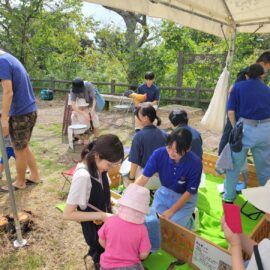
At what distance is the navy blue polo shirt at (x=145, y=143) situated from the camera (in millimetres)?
3119

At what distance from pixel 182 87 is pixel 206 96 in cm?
88

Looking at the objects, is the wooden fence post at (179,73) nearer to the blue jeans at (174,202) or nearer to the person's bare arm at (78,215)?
the blue jeans at (174,202)

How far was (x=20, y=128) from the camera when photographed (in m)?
3.31

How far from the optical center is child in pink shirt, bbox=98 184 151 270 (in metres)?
1.73

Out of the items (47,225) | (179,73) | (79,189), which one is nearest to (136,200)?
(79,189)

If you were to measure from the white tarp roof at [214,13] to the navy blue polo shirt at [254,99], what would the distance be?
4.51 feet

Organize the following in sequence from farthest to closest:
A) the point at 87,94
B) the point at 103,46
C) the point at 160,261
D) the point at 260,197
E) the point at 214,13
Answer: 1. the point at 103,46
2. the point at 87,94
3. the point at 214,13
4. the point at 160,261
5. the point at 260,197

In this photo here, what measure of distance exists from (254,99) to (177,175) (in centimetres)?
129

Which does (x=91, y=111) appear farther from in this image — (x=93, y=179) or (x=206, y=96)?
(x=206, y=96)

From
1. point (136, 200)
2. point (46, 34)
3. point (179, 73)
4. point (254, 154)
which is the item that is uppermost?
point (46, 34)

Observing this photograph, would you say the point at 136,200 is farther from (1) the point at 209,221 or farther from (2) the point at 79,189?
(1) the point at 209,221

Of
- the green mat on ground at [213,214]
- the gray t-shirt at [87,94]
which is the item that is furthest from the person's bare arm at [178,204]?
the gray t-shirt at [87,94]

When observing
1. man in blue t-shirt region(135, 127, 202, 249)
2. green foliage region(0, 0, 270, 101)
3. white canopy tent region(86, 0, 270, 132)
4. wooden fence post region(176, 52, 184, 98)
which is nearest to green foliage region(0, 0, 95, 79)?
green foliage region(0, 0, 270, 101)

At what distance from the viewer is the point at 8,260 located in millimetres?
2551
